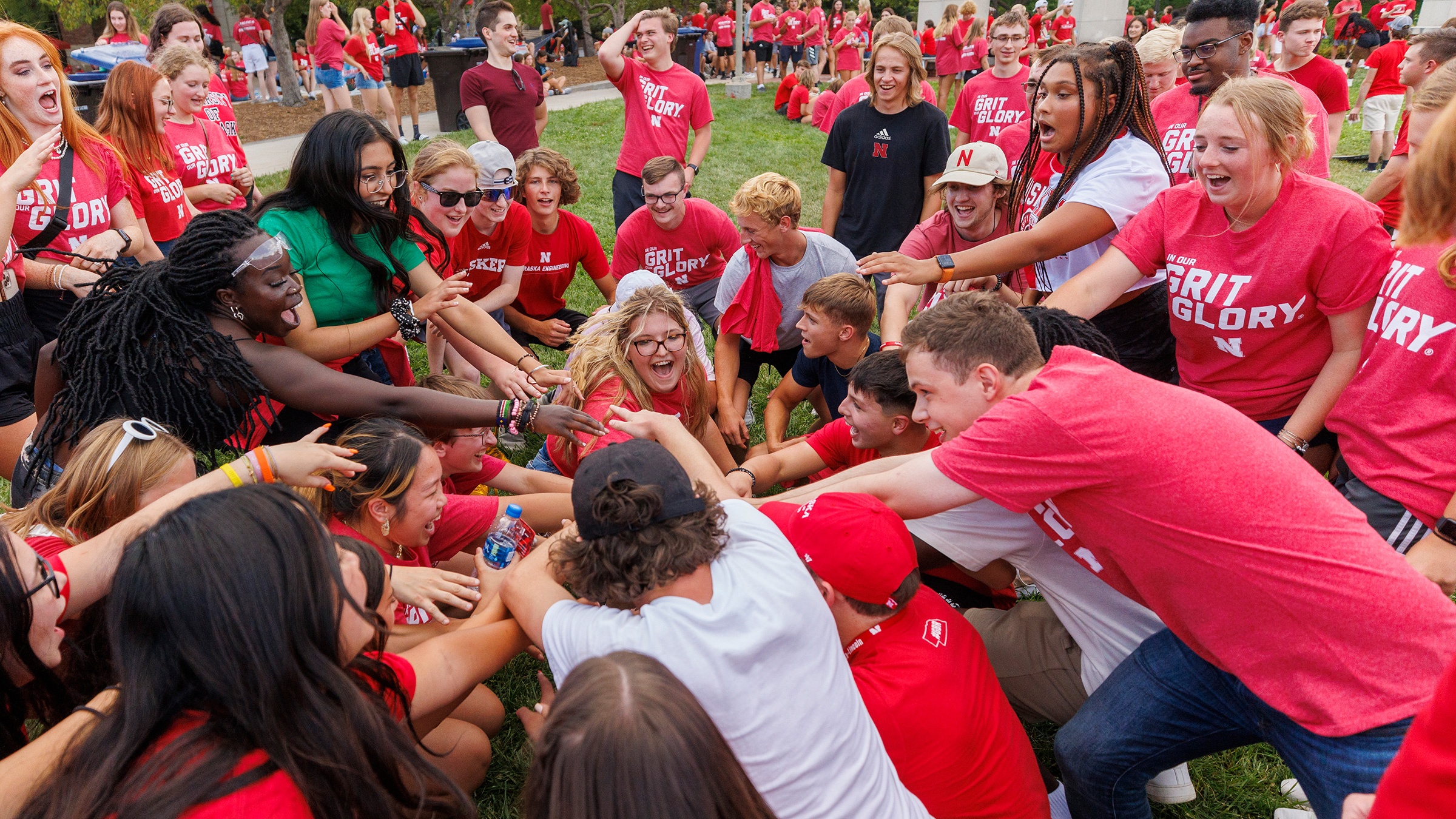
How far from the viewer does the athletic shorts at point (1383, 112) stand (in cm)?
1033

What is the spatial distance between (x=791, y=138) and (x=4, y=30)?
12426 millimetres

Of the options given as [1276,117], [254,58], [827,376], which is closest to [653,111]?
[827,376]

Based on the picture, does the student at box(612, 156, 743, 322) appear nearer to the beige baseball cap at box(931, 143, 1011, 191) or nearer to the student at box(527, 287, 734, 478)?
the student at box(527, 287, 734, 478)

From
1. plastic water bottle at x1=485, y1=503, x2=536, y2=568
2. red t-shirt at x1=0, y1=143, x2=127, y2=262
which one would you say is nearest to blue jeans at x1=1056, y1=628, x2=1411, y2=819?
plastic water bottle at x1=485, y1=503, x2=536, y2=568

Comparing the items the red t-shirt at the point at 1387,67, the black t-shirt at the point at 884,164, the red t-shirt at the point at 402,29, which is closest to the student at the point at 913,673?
A: the black t-shirt at the point at 884,164

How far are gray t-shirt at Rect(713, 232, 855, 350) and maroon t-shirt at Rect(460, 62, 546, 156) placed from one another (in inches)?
151

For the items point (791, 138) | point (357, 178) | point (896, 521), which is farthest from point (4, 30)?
point (791, 138)

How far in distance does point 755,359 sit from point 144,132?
12.9 ft

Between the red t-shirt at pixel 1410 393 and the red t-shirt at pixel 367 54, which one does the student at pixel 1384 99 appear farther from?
the red t-shirt at pixel 367 54

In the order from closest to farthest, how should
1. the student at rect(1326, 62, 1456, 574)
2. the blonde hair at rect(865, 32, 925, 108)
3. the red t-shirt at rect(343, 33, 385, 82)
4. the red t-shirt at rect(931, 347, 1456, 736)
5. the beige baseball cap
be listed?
the red t-shirt at rect(931, 347, 1456, 736) < the student at rect(1326, 62, 1456, 574) < the beige baseball cap < the blonde hair at rect(865, 32, 925, 108) < the red t-shirt at rect(343, 33, 385, 82)

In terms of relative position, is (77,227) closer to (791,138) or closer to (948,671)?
(948,671)

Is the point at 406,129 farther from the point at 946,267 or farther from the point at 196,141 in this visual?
the point at 946,267

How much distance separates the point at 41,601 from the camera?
6.40 feet

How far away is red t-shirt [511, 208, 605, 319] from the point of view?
567 centimetres
